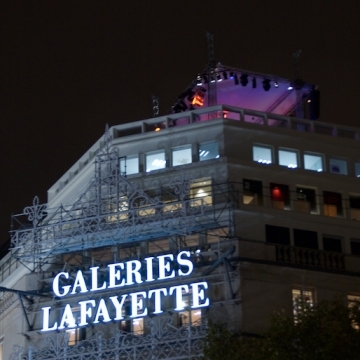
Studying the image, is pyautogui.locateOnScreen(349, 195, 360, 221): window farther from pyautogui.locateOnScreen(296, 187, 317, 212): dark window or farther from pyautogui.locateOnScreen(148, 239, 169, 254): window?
pyautogui.locateOnScreen(148, 239, 169, 254): window

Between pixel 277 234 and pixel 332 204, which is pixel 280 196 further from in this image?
pixel 332 204

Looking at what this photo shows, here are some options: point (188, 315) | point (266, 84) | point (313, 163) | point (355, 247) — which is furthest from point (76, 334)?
point (266, 84)

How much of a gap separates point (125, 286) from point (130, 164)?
25.2 ft

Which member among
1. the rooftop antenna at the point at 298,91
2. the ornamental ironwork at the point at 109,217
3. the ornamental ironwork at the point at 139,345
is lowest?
the ornamental ironwork at the point at 139,345

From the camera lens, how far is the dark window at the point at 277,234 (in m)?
65.3

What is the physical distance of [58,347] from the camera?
65.4 m

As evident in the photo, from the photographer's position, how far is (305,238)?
6619 cm

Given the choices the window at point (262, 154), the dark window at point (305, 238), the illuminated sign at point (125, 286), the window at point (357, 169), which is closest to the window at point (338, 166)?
the window at point (357, 169)

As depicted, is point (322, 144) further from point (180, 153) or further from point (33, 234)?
point (33, 234)

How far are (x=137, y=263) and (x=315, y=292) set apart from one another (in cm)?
965

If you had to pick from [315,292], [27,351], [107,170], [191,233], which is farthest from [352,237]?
[27,351]

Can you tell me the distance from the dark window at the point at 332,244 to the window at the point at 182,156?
8750mm

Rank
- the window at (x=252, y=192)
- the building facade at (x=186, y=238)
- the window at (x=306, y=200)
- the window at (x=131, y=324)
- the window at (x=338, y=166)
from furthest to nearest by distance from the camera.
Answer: the window at (x=338, y=166), the window at (x=306, y=200), the window at (x=252, y=192), the window at (x=131, y=324), the building facade at (x=186, y=238)

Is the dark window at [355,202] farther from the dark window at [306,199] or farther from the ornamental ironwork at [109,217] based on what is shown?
the ornamental ironwork at [109,217]
